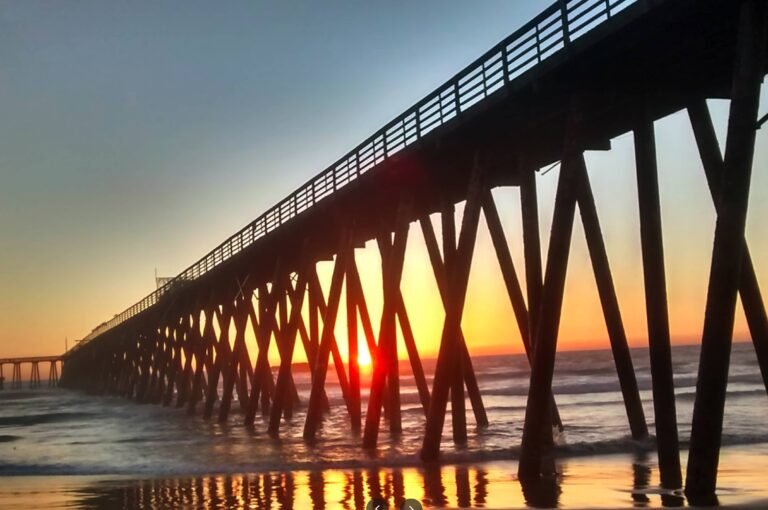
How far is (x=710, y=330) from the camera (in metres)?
6.88

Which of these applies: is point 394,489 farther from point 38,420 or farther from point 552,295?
point 38,420

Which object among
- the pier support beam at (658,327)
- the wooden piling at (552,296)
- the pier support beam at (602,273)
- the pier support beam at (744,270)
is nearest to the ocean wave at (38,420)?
the pier support beam at (602,273)

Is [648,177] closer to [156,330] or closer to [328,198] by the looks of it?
[328,198]

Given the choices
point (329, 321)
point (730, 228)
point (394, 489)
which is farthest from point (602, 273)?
point (329, 321)

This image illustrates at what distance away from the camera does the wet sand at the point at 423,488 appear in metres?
8.46

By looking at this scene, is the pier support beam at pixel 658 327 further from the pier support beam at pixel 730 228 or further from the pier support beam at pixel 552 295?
the pier support beam at pixel 730 228

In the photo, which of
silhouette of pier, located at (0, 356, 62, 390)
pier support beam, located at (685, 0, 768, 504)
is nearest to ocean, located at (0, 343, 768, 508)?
pier support beam, located at (685, 0, 768, 504)

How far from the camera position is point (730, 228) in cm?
686

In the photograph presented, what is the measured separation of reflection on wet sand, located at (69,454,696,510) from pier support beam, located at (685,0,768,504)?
1.39m

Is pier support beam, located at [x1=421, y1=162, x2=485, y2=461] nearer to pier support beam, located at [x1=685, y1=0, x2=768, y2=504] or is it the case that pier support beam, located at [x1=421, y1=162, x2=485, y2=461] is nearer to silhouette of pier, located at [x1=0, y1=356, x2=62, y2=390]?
pier support beam, located at [x1=685, y1=0, x2=768, y2=504]

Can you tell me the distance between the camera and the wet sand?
8461mm

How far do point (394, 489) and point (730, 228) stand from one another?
16.6 feet

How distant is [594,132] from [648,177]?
1.98 meters

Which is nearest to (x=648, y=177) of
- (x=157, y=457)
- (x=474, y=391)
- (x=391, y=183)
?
(x=391, y=183)
